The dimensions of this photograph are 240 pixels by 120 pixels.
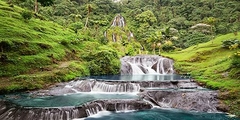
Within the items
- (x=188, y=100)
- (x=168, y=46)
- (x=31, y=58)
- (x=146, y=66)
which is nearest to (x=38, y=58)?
(x=31, y=58)

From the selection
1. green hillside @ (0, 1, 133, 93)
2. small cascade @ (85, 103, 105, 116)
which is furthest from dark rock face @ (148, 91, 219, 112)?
green hillside @ (0, 1, 133, 93)

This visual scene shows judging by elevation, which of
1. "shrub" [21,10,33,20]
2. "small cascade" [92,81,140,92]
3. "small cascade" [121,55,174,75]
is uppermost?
"shrub" [21,10,33,20]

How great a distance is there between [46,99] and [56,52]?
14462 millimetres

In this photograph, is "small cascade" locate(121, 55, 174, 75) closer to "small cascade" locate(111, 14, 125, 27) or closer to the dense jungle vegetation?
the dense jungle vegetation

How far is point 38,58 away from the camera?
27781mm

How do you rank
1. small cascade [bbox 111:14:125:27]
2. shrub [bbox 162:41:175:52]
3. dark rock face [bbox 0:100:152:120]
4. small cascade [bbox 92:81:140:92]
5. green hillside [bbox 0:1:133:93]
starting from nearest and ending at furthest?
dark rock face [bbox 0:100:152:120] < green hillside [bbox 0:1:133:93] < small cascade [bbox 92:81:140:92] < shrub [bbox 162:41:175:52] < small cascade [bbox 111:14:125:27]

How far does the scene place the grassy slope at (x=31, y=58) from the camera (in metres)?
22.7

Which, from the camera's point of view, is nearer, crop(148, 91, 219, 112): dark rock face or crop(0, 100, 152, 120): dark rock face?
crop(0, 100, 152, 120): dark rock face

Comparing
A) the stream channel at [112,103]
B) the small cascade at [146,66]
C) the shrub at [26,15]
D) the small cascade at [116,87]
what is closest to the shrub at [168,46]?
the small cascade at [146,66]

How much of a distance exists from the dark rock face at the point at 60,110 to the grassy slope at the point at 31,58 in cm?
578

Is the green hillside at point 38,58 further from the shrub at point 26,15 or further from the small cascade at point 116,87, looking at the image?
the small cascade at point 116,87

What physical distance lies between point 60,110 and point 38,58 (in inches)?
527

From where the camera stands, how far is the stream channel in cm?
1614

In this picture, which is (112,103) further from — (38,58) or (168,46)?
(168,46)
